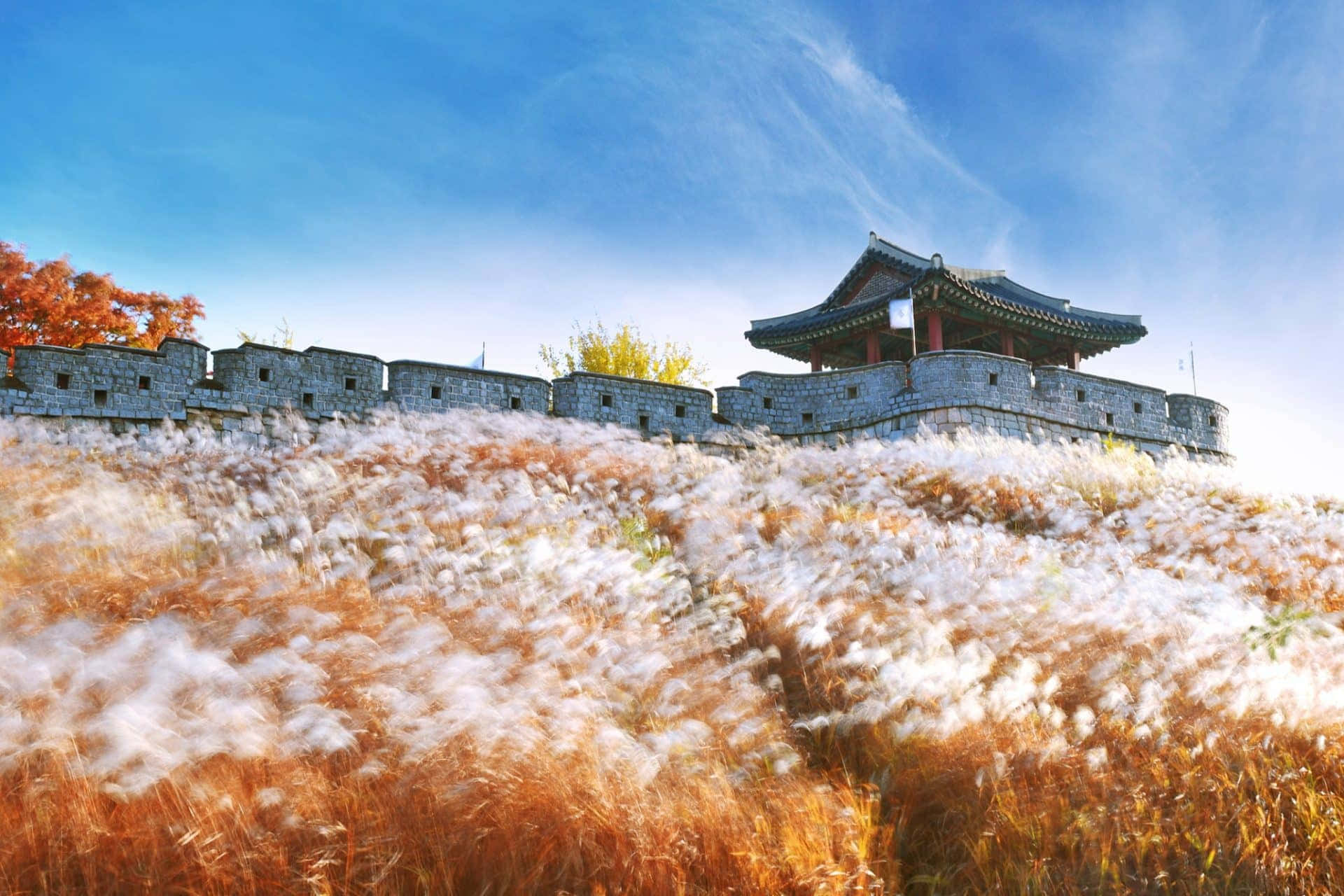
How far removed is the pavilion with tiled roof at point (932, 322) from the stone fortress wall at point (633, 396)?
2081mm

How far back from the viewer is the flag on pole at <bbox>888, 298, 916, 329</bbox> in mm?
18141

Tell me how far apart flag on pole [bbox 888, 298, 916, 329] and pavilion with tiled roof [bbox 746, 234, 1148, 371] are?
217mm

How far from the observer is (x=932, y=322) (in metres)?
19.5

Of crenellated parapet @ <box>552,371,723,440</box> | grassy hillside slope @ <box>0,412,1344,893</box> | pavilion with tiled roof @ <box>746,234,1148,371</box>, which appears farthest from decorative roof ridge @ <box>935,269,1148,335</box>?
grassy hillside slope @ <box>0,412,1344,893</box>

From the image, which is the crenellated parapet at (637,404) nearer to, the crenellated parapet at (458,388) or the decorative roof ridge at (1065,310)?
the crenellated parapet at (458,388)

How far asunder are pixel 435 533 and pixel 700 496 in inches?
108

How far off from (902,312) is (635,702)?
15.5 meters

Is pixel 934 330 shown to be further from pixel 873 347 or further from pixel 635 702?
pixel 635 702

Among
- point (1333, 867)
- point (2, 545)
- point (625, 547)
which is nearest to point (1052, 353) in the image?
point (625, 547)

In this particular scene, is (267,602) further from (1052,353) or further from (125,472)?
(1052,353)

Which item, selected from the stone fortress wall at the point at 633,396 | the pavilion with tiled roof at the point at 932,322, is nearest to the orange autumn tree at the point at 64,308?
the stone fortress wall at the point at 633,396

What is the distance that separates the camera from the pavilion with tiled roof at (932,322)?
18.9 meters

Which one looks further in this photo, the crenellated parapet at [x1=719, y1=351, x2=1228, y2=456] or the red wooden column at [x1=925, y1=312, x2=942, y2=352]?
the red wooden column at [x1=925, y1=312, x2=942, y2=352]

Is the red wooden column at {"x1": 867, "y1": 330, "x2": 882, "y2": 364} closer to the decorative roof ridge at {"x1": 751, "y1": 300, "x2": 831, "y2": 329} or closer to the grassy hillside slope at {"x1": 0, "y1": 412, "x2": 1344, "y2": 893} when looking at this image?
the decorative roof ridge at {"x1": 751, "y1": 300, "x2": 831, "y2": 329}
